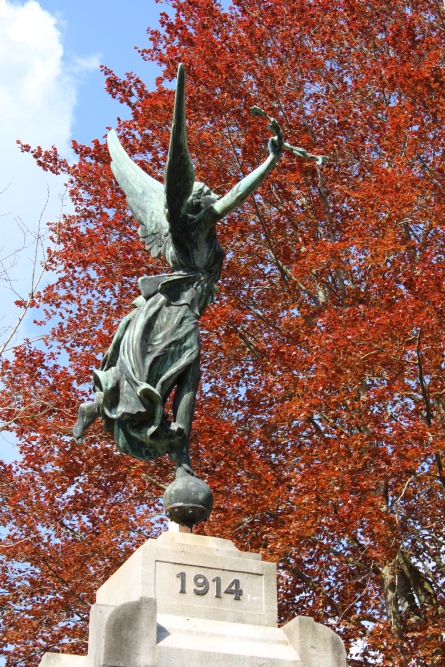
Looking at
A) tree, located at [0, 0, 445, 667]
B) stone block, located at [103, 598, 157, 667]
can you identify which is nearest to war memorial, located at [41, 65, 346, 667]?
stone block, located at [103, 598, 157, 667]

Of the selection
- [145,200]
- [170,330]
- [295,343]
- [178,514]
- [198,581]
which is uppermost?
[295,343]

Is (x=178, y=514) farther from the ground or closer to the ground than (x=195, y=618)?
farther from the ground

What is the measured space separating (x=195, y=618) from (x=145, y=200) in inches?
140

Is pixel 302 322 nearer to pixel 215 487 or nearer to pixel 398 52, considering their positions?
pixel 215 487

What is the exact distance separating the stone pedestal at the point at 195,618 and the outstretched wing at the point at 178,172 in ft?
7.92

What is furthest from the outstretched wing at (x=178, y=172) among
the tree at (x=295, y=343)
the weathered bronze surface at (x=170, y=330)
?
the tree at (x=295, y=343)

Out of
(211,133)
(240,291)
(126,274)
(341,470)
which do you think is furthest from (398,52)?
(341,470)

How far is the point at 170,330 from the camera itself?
6.68 meters

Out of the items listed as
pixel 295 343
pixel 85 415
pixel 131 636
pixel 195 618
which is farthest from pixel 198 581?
pixel 295 343

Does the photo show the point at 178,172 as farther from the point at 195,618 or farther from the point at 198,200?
the point at 195,618

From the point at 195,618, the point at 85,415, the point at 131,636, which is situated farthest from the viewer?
the point at 85,415

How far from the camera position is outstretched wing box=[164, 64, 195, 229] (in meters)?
6.50

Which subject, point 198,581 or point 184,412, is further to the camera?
point 184,412

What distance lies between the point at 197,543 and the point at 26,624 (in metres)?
8.93
